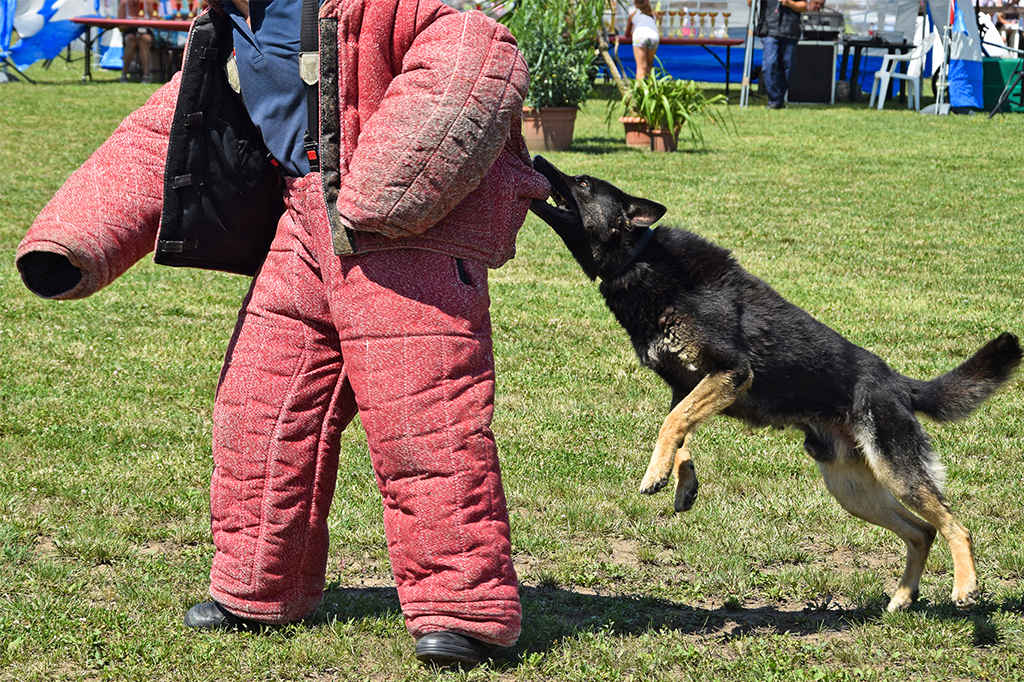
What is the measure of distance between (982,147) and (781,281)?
322 inches

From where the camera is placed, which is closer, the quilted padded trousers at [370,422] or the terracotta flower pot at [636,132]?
the quilted padded trousers at [370,422]

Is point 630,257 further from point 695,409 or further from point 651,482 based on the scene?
point 651,482

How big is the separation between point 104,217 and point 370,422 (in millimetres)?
966

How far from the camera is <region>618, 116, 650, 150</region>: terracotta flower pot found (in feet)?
44.9

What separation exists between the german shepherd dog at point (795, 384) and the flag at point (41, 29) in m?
19.8

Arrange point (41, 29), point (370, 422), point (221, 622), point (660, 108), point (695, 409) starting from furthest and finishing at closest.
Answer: point (41, 29)
point (660, 108)
point (695, 409)
point (221, 622)
point (370, 422)

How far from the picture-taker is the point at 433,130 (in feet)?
8.42

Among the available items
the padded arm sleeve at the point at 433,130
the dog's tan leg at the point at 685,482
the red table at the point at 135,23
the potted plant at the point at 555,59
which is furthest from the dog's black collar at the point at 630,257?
the red table at the point at 135,23

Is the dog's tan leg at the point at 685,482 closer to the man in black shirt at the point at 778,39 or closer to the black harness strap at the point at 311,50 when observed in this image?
the black harness strap at the point at 311,50

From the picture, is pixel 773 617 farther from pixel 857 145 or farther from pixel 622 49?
pixel 622 49

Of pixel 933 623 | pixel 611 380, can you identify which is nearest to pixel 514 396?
pixel 611 380

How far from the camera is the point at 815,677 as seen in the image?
3.04m

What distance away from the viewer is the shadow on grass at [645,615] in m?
3.30

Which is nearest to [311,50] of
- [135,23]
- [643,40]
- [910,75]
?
[643,40]
